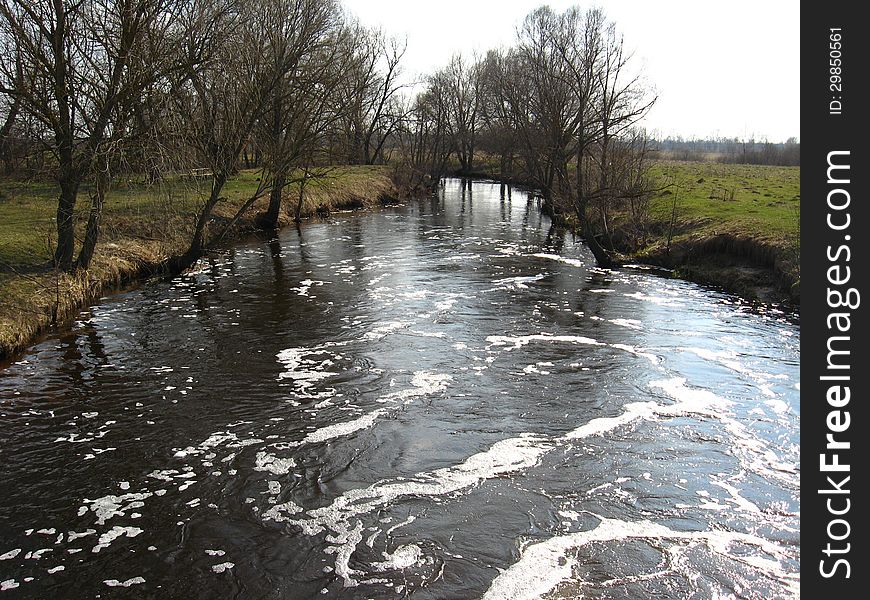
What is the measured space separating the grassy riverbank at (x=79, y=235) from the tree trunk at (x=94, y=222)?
31cm

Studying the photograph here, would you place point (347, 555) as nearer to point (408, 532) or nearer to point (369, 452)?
point (408, 532)

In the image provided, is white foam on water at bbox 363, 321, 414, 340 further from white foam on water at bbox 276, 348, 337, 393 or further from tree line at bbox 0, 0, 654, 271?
tree line at bbox 0, 0, 654, 271

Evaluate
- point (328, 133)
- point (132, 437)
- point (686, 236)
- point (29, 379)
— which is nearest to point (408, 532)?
point (132, 437)

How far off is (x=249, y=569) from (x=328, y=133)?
23.3 metres

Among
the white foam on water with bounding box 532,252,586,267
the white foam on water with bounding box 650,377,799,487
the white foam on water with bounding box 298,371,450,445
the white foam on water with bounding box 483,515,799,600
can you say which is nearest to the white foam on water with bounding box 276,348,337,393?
the white foam on water with bounding box 298,371,450,445

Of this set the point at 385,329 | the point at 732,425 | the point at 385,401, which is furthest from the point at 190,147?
the point at 732,425

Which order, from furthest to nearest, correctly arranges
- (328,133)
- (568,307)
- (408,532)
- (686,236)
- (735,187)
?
(735,187)
(328,133)
(686,236)
(568,307)
(408,532)

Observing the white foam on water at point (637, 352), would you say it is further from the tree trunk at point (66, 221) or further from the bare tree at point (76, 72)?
the tree trunk at point (66, 221)

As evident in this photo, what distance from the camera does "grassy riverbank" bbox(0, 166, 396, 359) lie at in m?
13.8

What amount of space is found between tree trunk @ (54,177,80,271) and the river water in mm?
1374

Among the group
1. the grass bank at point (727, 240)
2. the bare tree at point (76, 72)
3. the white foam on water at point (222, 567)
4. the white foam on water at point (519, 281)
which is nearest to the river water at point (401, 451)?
the white foam on water at point (222, 567)

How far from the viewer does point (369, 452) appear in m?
9.17

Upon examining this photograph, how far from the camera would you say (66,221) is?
15.5m

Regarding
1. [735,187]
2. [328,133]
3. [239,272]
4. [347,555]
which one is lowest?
[347,555]
